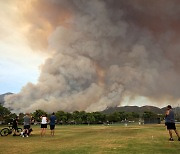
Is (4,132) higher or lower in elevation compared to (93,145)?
higher

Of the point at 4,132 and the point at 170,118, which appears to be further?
the point at 4,132

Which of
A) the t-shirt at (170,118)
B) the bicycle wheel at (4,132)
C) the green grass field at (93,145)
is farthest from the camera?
the bicycle wheel at (4,132)

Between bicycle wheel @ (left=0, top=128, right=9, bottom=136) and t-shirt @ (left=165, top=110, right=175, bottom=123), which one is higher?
t-shirt @ (left=165, top=110, right=175, bottom=123)

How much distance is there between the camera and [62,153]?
1556 centimetres

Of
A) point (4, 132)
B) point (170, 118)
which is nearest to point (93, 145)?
point (170, 118)

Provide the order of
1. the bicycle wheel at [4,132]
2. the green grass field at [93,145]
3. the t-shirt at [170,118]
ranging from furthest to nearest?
the bicycle wheel at [4,132] → the t-shirt at [170,118] → the green grass field at [93,145]

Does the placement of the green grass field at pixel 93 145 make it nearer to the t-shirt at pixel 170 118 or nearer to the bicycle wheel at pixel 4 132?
the t-shirt at pixel 170 118

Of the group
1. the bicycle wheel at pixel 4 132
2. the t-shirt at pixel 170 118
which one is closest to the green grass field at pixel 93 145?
the t-shirt at pixel 170 118

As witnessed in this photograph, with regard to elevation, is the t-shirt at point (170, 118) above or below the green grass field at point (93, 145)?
above

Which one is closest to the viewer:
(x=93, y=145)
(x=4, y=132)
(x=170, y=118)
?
(x=93, y=145)

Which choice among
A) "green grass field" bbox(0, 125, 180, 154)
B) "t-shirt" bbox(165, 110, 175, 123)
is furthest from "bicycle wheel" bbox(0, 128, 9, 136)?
"t-shirt" bbox(165, 110, 175, 123)

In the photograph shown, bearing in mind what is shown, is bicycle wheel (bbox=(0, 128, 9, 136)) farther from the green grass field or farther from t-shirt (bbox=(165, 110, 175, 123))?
t-shirt (bbox=(165, 110, 175, 123))

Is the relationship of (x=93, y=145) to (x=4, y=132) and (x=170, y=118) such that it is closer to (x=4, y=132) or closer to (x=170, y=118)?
(x=170, y=118)

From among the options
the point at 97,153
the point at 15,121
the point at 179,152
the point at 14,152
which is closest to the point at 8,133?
the point at 15,121
